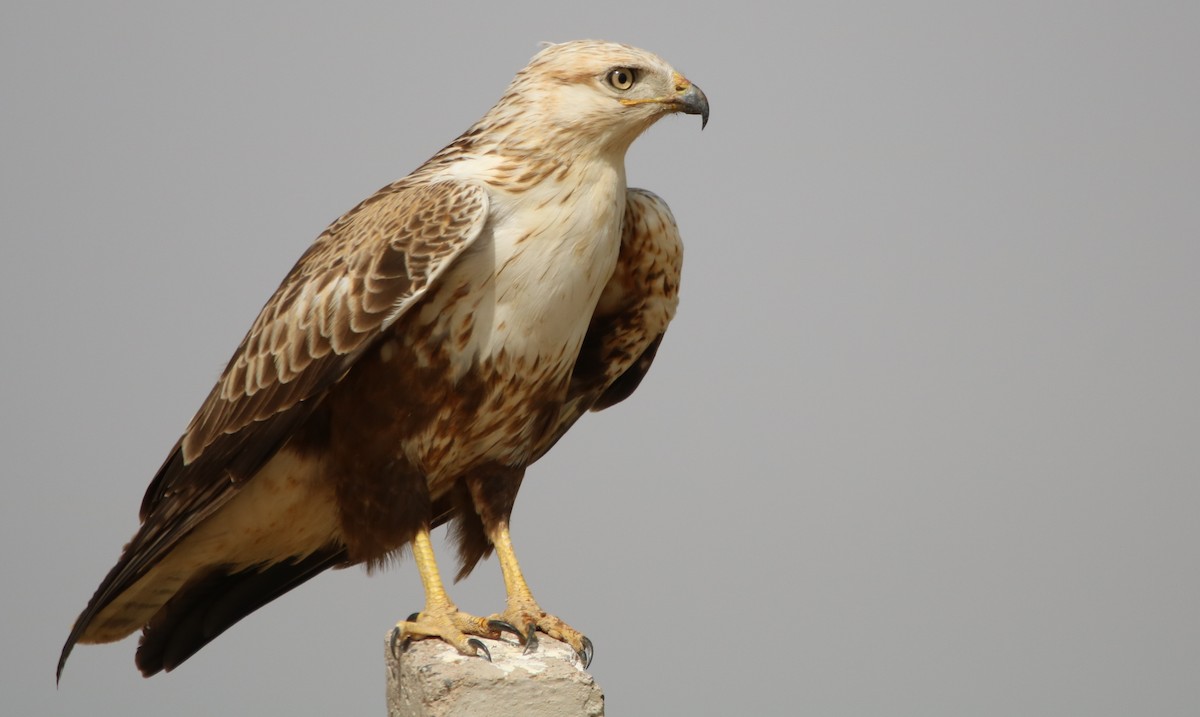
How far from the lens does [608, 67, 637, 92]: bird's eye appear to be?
6238 mm

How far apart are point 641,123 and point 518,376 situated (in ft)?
3.40

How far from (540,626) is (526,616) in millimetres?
64

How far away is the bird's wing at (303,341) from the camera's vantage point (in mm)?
5934

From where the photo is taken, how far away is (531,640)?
6164mm

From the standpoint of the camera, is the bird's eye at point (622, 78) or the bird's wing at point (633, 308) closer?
the bird's eye at point (622, 78)

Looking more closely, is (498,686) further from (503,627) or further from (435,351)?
(435,351)

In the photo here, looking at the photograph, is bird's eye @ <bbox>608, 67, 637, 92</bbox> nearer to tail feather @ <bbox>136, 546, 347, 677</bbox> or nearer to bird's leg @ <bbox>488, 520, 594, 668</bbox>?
bird's leg @ <bbox>488, 520, 594, 668</bbox>

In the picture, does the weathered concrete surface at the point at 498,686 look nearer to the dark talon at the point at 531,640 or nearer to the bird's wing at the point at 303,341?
the dark talon at the point at 531,640

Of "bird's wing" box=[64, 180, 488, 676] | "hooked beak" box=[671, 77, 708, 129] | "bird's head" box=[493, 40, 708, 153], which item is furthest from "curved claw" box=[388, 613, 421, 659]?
"hooked beak" box=[671, 77, 708, 129]

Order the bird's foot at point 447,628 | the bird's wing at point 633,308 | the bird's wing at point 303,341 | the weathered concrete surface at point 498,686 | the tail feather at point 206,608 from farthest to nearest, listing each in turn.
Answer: the tail feather at point 206,608 → the bird's wing at point 633,308 → the bird's foot at point 447,628 → the bird's wing at point 303,341 → the weathered concrete surface at point 498,686

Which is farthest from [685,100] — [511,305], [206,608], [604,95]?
[206,608]

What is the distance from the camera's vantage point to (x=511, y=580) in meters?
6.52

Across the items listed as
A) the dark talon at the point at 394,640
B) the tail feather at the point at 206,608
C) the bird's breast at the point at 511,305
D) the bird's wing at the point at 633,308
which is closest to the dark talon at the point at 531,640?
the dark talon at the point at 394,640

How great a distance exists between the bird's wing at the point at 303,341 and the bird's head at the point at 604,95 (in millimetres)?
451
